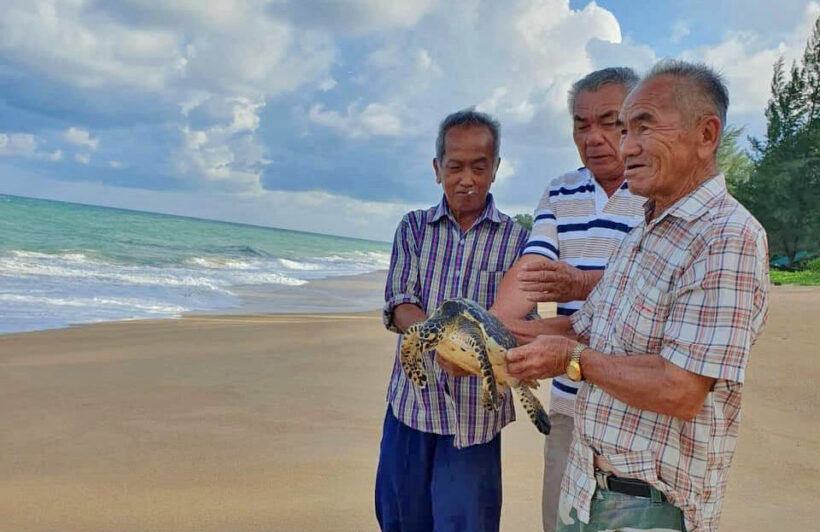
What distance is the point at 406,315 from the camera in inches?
97.1

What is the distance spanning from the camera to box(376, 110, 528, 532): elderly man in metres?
2.37

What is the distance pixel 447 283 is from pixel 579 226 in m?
0.57

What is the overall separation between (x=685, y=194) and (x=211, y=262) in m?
22.4

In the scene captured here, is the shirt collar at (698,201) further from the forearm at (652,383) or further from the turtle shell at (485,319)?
the turtle shell at (485,319)

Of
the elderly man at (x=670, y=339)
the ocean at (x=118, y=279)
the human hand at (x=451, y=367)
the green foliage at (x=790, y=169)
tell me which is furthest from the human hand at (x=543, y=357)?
the green foliage at (x=790, y=169)

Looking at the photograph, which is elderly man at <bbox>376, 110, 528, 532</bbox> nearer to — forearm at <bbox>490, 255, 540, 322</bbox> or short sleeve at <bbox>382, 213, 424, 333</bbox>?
short sleeve at <bbox>382, 213, 424, 333</bbox>

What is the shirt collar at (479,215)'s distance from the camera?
2506 millimetres

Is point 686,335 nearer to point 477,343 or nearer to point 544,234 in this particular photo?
point 477,343

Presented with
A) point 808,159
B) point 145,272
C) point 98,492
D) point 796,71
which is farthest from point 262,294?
point 796,71

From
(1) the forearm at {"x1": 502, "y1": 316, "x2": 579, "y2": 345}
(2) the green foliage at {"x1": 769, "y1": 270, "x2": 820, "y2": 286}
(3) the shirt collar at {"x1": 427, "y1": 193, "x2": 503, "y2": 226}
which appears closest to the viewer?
(1) the forearm at {"x1": 502, "y1": 316, "x2": 579, "y2": 345}

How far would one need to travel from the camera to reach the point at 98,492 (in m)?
3.95

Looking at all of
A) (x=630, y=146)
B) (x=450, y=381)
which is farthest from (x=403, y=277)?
(x=630, y=146)

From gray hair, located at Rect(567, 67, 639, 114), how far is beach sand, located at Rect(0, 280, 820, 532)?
2.66m

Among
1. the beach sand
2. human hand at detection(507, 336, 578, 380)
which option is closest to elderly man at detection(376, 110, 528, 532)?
human hand at detection(507, 336, 578, 380)
